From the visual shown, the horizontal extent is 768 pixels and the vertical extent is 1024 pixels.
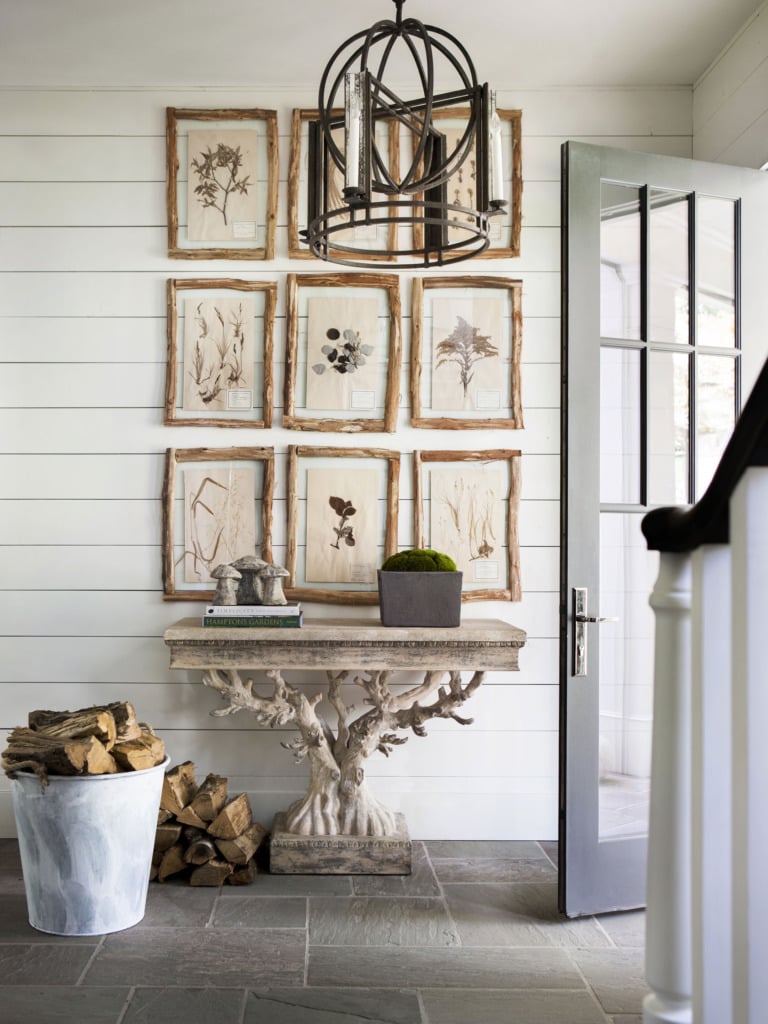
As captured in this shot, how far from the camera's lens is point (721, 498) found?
1062mm

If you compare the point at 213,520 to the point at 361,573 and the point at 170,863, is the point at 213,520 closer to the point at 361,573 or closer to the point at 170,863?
the point at 361,573

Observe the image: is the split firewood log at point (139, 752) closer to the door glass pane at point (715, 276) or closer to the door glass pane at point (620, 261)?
the door glass pane at point (620, 261)

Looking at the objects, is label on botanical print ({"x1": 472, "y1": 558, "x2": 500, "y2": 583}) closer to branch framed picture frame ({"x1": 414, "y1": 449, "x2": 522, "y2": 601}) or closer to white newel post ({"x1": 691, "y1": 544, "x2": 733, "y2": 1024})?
branch framed picture frame ({"x1": 414, "y1": 449, "x2": 522, "y2": 601})

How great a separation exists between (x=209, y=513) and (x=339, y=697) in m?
0.83

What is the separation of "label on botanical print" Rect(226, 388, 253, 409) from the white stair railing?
238 cm

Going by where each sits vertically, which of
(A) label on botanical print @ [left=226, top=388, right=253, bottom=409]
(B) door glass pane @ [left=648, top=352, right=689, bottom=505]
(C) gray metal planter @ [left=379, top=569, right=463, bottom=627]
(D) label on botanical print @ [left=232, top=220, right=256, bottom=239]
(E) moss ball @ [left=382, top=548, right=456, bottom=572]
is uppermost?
(D) label on botanical print @ [left=232, top=220, right=256, bottom=239]

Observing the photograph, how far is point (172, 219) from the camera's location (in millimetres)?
3396

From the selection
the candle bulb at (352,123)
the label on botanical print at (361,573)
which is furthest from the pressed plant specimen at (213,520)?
the candle bulb at (352,123)

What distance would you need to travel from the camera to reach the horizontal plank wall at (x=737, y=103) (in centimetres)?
291

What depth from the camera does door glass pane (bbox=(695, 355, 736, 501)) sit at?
9.37 ft

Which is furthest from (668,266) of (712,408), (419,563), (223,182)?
(223,182)

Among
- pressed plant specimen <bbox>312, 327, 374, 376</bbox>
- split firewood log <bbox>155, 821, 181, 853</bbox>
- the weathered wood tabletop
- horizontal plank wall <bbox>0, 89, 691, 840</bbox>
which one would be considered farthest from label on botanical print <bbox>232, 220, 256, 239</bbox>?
split firewood log <bbox>155, 821, 181, 853</bbox>

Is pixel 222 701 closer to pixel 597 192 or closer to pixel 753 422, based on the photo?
pixel 597 192

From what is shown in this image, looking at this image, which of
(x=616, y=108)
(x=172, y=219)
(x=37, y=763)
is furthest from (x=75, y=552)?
(x=616, y=108)
